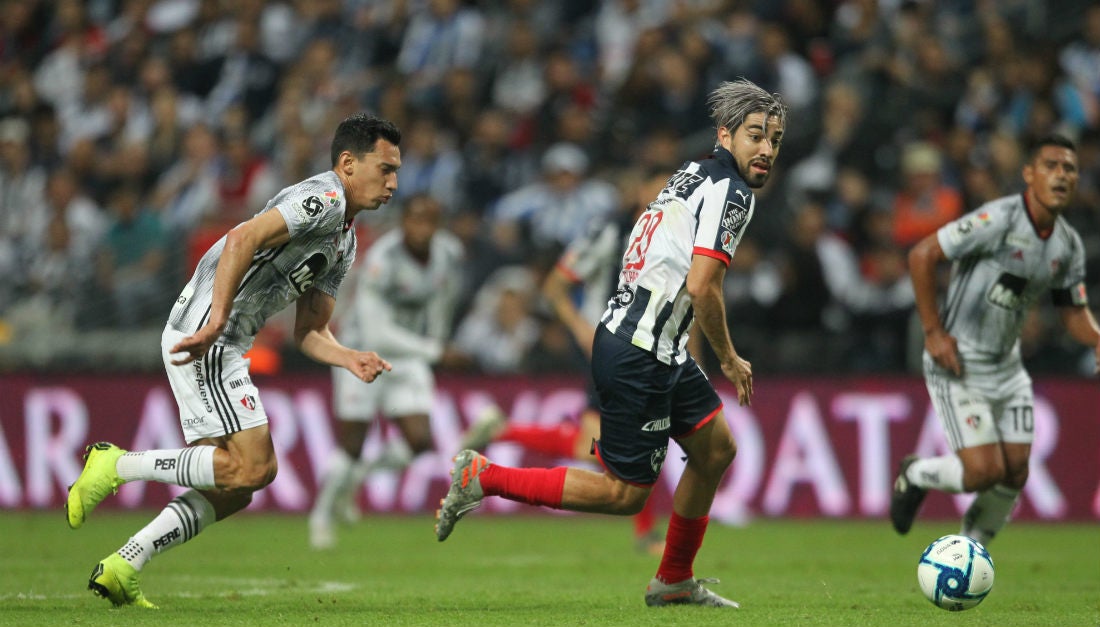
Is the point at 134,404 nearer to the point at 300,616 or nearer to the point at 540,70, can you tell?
the point at 540,70

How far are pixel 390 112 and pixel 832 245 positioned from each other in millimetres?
5655

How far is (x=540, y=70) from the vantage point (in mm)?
18062

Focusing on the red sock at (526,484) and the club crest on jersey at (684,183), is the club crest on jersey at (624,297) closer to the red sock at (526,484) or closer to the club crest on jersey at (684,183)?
the club crest on jersey at (684,183)

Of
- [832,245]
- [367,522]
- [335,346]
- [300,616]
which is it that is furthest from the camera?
[832,245]

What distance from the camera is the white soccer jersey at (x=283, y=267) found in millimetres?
7137

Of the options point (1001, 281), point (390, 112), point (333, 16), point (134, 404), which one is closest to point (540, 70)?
point (390, 112)

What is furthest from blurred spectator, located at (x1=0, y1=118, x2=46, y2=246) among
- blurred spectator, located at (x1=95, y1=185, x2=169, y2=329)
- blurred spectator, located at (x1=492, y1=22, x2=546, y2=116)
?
blurred spectator, located at (x1=492, y1=22, x2=546, y2=116)

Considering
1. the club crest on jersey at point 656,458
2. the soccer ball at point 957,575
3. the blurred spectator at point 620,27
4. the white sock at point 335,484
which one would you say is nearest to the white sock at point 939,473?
the soccer ball at point 957,575

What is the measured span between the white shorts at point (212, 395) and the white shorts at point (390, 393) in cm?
465

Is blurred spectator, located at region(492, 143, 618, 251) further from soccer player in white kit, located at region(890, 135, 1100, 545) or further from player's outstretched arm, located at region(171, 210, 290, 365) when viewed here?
player's outstretched arm, located at region(171, 210, 290, 365)

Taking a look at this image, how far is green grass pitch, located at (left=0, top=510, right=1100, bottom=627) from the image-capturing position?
704cm

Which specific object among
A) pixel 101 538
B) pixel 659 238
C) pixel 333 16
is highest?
pixel 333 16

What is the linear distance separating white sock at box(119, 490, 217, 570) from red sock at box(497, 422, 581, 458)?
14.3 ft

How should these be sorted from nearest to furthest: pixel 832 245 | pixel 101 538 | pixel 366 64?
pixel 101 538 < pixel 832 245 < pixel 366 64
